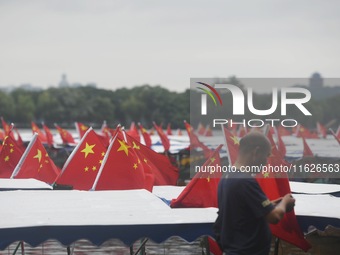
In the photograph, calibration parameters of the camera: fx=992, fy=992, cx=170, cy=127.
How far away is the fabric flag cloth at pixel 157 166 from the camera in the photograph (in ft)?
47.4

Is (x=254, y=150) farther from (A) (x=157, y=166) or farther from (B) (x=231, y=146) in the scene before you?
(A) (x=157, y=166)

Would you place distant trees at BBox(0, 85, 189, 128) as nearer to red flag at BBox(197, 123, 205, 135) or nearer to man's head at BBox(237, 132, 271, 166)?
red flag at BBox(197, 123, 205, 135)

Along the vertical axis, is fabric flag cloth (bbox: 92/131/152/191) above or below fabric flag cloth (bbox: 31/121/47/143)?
above

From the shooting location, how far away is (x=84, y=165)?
1454 centimetres

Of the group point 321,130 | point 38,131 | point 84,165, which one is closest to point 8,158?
point 84,165

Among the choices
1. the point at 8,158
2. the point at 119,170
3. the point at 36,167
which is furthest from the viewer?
the point at 8,158

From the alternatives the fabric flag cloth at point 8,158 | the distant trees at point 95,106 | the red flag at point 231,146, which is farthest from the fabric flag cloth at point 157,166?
the distant trees at point 95,106

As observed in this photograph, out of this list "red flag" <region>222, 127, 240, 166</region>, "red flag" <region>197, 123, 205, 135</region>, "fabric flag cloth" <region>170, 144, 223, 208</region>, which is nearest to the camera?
"fabric flag cloth" <region>170, 144, 223, 208</region>

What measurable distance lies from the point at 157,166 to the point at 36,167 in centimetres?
215

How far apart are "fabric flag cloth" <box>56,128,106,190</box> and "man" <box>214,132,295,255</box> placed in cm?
716

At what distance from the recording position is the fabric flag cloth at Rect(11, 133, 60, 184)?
51.3ft

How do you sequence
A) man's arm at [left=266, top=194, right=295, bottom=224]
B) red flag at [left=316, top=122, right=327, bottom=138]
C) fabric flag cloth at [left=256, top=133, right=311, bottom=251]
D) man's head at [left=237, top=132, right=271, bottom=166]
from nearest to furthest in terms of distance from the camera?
1. man's arm at [left=266, top=194, right=295, bottom=224]
2. man's head at [left=237, top=132, right=271, bottom=166]
3. fabric flag cloth at [left=256, top=133, right=311, bottom=251]
4. red flag at [left=316, top=122, right=327, bottom=138]

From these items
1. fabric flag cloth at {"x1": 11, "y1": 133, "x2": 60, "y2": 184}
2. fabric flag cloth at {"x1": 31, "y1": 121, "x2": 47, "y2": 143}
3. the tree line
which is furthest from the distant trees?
fabric flag cloth at {"x1": 11, "y1": 133, "x2": 60, "y2": 184}

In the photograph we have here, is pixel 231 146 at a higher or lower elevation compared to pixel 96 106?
higher
